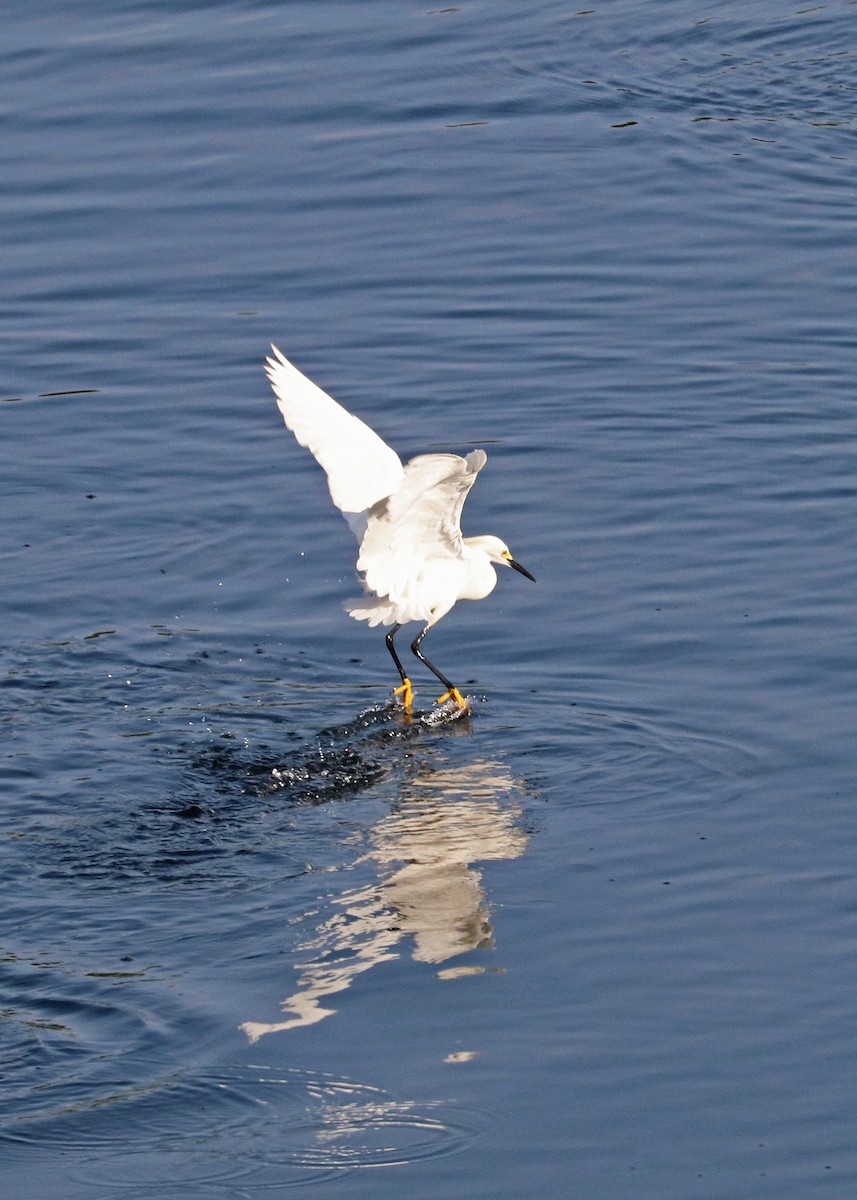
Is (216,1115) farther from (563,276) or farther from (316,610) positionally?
(563,276)

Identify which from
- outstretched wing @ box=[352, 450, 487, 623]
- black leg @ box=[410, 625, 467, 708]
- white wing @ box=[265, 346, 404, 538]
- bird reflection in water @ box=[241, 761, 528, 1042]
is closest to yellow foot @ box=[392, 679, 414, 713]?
black leg @ box=[410, 625, 467, 708]

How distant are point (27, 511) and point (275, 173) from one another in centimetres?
661

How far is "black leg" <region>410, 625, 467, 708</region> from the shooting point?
33.9 feet

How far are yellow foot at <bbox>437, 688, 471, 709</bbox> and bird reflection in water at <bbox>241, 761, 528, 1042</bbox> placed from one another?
0.54m

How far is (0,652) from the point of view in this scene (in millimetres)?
10914

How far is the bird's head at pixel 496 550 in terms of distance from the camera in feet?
36.6

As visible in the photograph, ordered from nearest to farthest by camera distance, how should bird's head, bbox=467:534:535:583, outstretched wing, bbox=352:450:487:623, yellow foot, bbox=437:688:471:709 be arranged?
1. outstretched wing, bbox=352:450:487:623
2. yellow foot, bbox=437:688:471:709
3. bird's head, bbox=467:534:535:583

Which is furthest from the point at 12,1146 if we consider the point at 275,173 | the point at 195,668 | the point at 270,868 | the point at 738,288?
the point at 275,173

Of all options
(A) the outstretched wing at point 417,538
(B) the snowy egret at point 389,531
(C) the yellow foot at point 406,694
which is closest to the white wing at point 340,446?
(B) the snowy egret at point 389,531

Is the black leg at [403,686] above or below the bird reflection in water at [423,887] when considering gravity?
above

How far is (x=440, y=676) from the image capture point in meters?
10.4

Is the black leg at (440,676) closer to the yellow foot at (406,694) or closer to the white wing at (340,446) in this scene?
the yellow foot at (406,694)

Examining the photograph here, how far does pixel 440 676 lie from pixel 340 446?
4.22 feet

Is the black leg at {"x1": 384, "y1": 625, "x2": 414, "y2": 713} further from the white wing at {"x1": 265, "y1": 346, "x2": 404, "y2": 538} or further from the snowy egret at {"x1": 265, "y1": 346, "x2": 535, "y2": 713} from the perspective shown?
the white wing at {"x1": 265, "y1": 346, "x2": 404, "y2": 538}
